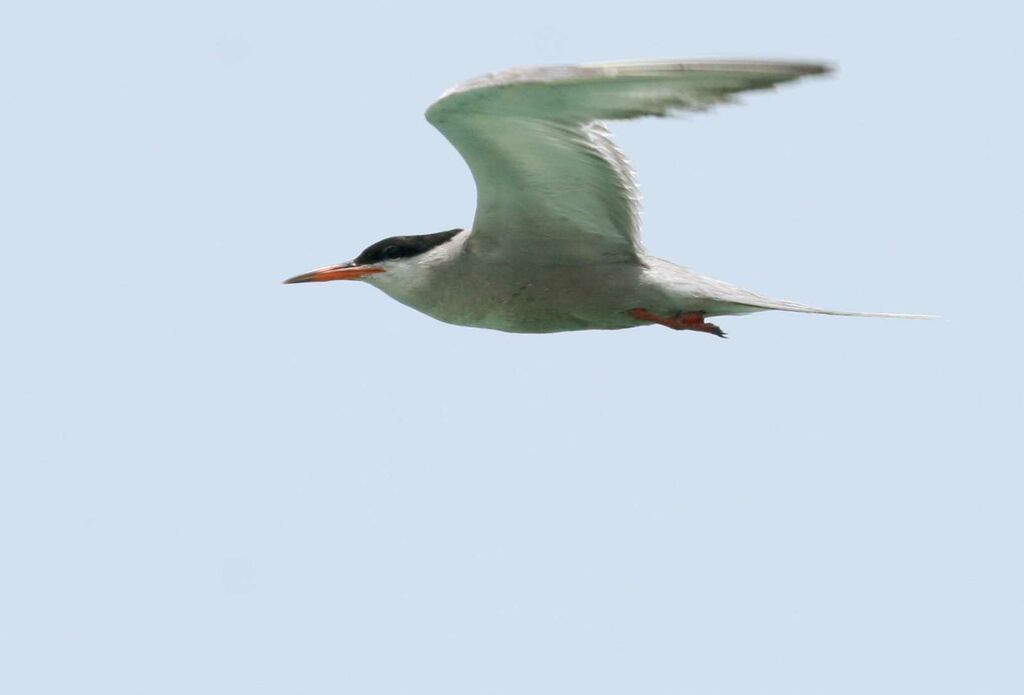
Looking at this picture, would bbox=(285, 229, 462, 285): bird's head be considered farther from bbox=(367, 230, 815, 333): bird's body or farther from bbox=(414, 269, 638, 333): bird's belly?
bbox=(414, 269, 638, 333): bird's belly

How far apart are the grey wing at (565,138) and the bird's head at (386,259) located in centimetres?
35

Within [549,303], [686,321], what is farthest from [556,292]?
[686,321]

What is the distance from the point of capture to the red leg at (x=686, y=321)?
23.1ft

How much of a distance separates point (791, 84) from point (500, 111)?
5.23 ft

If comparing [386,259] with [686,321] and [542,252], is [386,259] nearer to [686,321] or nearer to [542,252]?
[542,252]

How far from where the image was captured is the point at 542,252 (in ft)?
23.5

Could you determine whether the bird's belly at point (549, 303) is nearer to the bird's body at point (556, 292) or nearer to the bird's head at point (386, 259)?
the bird's body at point (556, 292)

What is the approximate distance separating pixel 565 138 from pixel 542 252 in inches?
32.0

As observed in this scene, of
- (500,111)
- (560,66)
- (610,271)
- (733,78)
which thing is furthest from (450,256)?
(733,78)

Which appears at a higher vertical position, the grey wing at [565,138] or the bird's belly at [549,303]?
the grey wing at [565,138]

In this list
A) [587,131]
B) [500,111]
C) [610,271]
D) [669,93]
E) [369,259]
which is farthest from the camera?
[369,259]

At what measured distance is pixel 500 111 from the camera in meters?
6.16

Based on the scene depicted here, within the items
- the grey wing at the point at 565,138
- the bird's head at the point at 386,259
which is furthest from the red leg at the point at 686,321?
the bird's head at the point at 386,259

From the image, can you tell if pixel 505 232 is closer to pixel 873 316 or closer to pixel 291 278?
pixel 291 278
